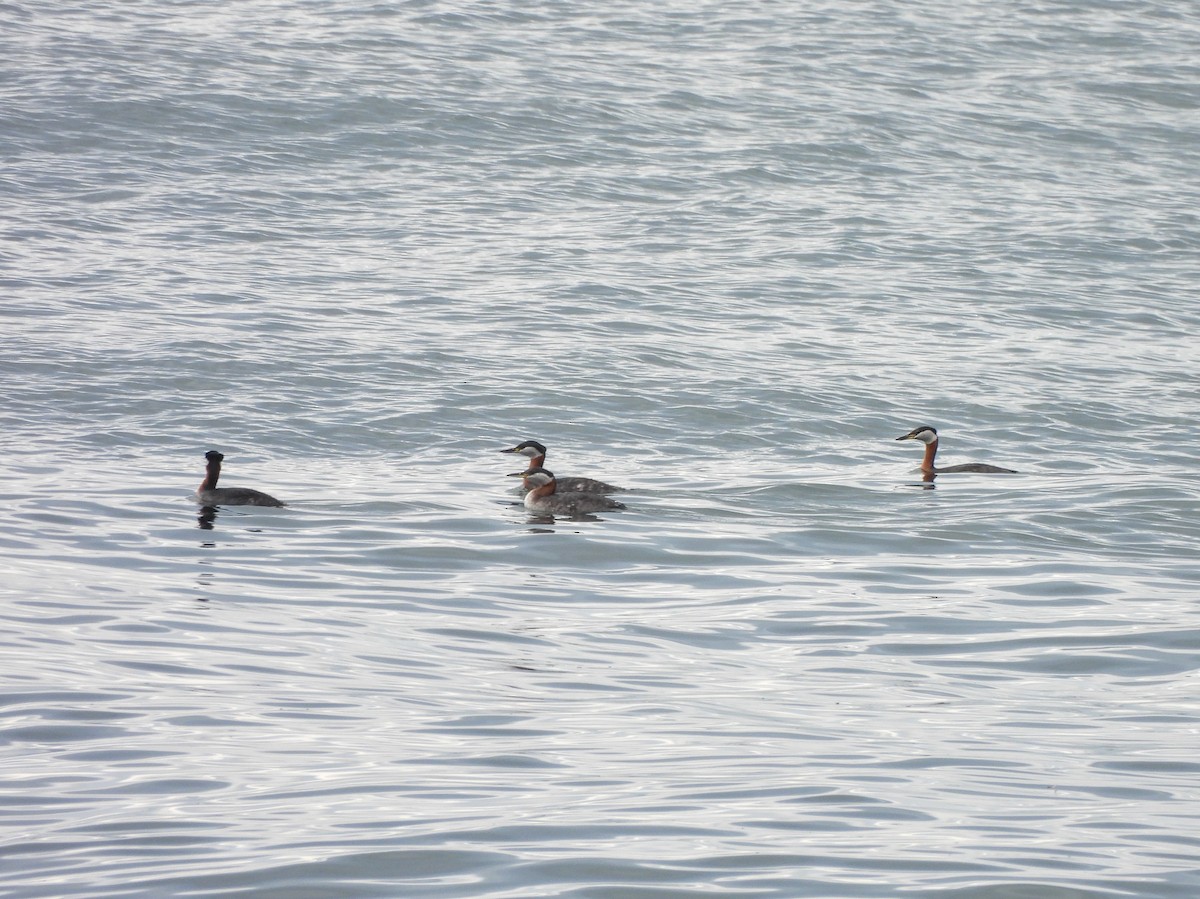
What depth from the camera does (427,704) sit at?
8180 mm

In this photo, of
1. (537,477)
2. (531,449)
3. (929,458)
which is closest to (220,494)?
(537,477)

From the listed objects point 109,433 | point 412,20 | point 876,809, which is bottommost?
point 109,433

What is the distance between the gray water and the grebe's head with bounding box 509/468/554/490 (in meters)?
0.74

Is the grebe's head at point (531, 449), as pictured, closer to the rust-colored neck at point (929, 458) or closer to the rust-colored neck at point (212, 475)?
the rust-colored neck at point (212, 475)

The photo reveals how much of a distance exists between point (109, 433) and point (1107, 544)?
10.2 meters

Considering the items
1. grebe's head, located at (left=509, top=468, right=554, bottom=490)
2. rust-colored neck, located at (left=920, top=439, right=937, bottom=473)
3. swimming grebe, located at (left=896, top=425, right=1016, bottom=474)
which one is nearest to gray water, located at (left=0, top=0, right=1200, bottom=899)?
swimming grebe, located at (left=896, top=425, right=1016, bottom=474)

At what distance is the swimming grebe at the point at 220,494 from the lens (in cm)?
1398

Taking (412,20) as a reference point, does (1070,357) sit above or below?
below

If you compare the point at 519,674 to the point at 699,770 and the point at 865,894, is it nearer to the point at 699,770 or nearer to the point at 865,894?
the point at 699,770

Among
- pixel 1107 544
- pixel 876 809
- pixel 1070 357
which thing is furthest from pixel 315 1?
pixel 876 809

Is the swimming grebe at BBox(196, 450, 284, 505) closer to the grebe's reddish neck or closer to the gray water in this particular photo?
the grebe's reddish neck

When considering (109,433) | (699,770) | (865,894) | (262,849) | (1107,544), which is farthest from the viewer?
(109,433)

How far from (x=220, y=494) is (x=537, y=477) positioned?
9.55 ft

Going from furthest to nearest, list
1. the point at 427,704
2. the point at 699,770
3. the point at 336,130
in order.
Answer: the point at 336,130
the point at 427,704
the point at 699,770
